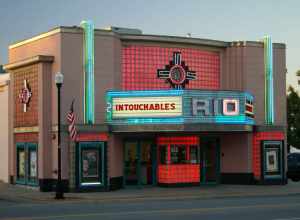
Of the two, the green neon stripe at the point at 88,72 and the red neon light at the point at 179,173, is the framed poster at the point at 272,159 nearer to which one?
the red neon light at the point at 179,173

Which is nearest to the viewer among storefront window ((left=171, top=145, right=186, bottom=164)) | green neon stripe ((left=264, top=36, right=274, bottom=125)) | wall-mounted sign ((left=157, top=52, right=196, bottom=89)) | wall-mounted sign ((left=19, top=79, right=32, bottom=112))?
storefront window ((left=171, top=145, right=186, bottom=164))

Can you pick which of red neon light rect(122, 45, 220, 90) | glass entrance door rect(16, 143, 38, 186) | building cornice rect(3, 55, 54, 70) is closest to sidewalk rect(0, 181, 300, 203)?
glass entrance door rect(16, 143, 38, 186)

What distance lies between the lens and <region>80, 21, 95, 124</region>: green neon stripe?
32406mm

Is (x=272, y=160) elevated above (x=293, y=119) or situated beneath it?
situated beneath

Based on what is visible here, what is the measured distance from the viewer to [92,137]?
3228 cm

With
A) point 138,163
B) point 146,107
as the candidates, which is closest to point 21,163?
point 138,163

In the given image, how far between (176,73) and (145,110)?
12.9 ft

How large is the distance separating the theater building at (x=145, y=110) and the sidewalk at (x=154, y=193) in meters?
1.09

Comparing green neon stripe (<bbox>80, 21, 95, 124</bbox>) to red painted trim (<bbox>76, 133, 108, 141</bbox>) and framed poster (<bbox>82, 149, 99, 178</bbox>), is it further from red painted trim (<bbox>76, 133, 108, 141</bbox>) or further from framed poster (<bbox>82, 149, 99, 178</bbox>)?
framed poster (<bbox>82, 149, 99, 178</bbox>)

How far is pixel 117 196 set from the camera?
29.5 metres

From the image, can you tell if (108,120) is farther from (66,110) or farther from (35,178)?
(35,178)

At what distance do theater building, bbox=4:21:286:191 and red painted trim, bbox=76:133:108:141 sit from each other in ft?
0.16

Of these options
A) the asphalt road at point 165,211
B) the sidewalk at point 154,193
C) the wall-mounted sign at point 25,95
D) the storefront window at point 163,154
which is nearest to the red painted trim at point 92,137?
the sidewalk at point 154,193

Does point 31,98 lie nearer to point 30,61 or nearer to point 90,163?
point 30,61
